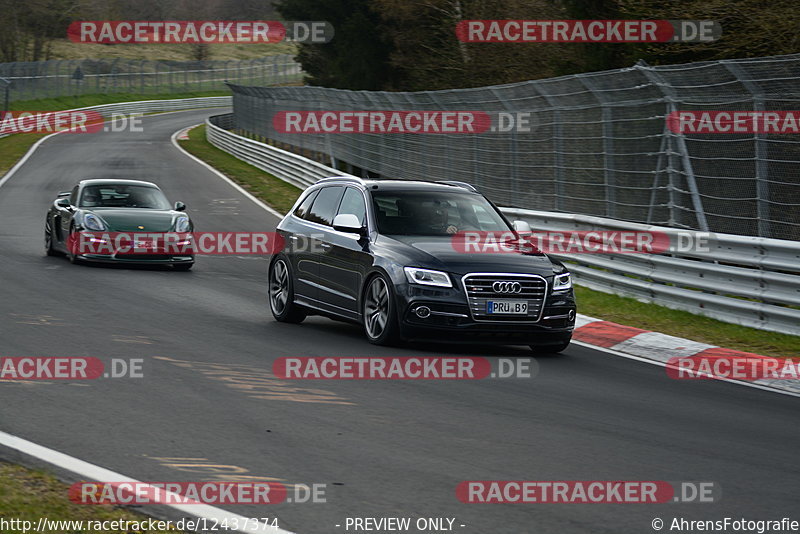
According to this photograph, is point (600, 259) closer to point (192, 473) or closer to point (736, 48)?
point (736, 48)

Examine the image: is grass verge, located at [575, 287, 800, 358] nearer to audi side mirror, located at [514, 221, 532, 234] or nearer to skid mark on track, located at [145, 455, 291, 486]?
audi side mirror, located at [514, 221, 532, 234]

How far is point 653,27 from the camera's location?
22031mm

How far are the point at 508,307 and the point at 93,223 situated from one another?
9.11 metres

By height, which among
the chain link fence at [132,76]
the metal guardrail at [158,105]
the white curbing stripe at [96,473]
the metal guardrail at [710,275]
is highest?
the chain link fence at [132,76]

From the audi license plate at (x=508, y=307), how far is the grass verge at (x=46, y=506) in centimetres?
536

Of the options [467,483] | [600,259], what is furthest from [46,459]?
[600,259]

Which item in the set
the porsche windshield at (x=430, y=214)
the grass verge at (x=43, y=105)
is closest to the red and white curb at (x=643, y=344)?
the porsche windshield at (x=430, y=214)

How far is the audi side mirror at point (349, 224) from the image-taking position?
11.4 meters

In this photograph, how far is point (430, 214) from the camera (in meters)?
11.8

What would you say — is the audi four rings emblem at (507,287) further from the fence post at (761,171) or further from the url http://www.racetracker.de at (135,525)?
the url http://www.racetracker.de at (135,525)

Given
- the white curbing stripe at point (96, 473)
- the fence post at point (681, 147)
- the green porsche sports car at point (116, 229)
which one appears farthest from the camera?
the green porsche sports car at point (116, 229)

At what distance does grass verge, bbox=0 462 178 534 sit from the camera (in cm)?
504

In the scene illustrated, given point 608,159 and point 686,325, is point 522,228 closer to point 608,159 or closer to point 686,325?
point 686,325

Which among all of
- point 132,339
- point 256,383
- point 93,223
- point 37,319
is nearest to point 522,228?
point 256,383
